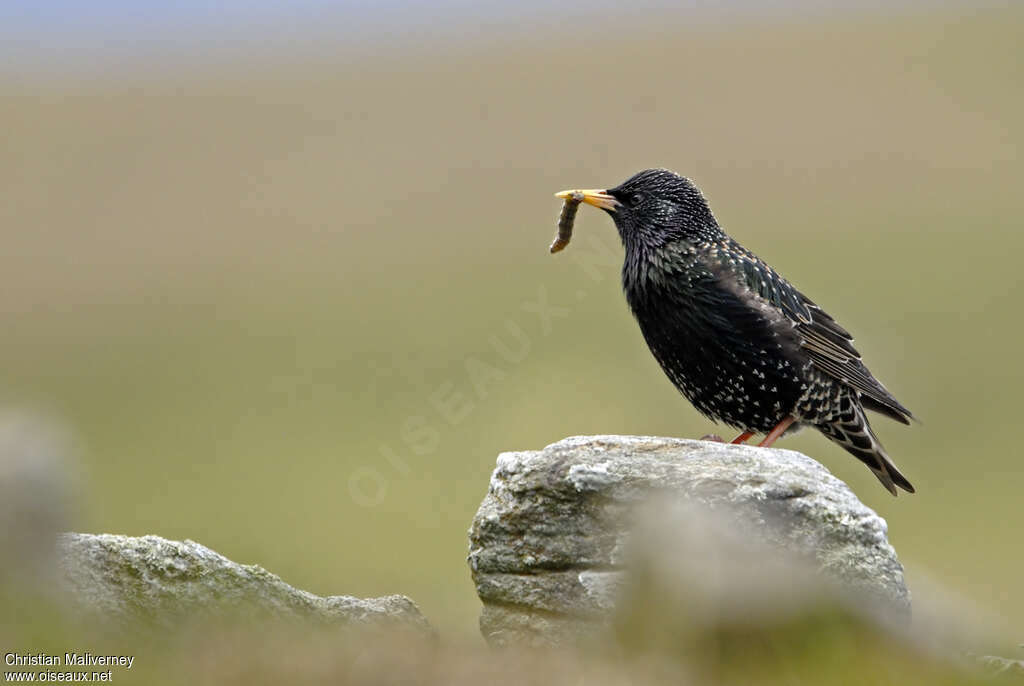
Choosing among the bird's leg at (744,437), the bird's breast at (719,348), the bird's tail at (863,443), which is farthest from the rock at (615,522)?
the bird's tail at (863,443)

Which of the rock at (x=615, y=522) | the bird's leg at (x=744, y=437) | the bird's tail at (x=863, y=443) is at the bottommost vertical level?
the rock at (x=615, y=522)

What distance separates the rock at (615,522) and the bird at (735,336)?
→ 1.86 meters

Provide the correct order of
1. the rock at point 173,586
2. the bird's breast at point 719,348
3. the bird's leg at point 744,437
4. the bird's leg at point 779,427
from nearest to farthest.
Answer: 1. the rock at point 173,586
2. the bird's breast at point 719,348
3. the bird's leg at point 779,427
4. the bird's leg at point 744,437

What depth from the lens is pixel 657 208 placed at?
451 inches

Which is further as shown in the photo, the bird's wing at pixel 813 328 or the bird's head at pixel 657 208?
the bird's head at pixel 657 208

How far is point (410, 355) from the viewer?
44406mm

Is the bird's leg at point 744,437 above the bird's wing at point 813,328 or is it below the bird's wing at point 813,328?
below

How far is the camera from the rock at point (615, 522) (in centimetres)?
797

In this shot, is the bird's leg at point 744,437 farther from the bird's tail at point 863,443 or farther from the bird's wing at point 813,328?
the bird's wing at point 813,328

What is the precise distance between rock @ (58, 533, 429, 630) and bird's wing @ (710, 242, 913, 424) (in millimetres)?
3861

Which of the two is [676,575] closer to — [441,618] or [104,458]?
[441,618]

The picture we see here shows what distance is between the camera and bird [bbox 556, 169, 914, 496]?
10.7 m

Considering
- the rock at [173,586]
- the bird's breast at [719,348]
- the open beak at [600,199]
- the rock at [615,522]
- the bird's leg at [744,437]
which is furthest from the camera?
the open beak at [600,199]

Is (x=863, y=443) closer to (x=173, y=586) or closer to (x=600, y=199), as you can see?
(x=600, y=199)
